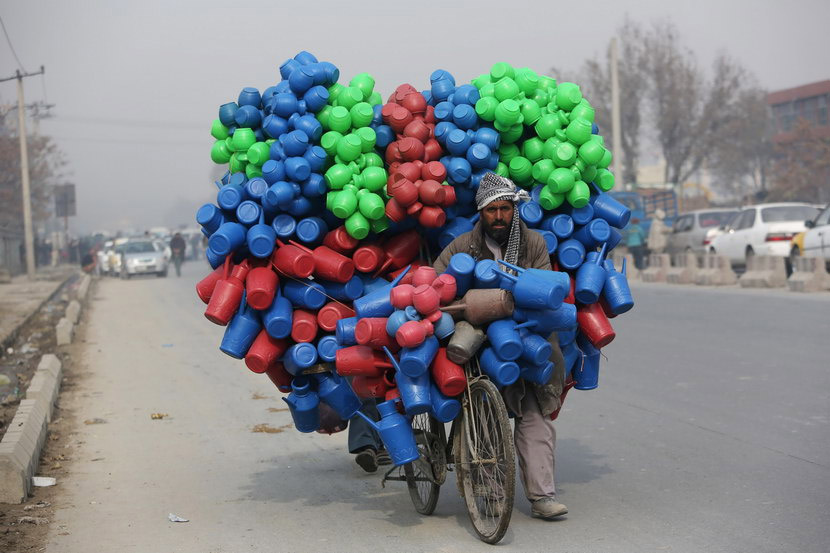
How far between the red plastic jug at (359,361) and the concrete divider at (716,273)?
19.2 metres

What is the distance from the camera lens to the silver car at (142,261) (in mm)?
42688

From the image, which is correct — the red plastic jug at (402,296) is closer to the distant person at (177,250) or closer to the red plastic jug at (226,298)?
the red plastic jug at (226,298)

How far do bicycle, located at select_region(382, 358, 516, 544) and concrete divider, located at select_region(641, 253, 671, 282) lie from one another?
21.9 metres

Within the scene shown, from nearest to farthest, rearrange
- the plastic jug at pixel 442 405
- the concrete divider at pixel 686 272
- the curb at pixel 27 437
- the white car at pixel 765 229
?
the plastic jug at pixel 442 405 → the curb at pixel 27 437 → the white car at pixel 765 229 → the concrete divider at pixel 686 272

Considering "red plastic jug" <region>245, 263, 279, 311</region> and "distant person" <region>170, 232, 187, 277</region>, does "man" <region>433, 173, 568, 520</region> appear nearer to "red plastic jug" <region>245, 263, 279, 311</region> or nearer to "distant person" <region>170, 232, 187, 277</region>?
"red plastic jug" <region>245, 263, 279, 311</region>

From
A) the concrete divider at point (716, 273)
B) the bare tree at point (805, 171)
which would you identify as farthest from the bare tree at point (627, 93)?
the concrete divider at point (716, 273)

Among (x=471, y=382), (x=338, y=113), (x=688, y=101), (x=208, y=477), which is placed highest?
(x=688, y=101)

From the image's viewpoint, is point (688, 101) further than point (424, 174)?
Yes

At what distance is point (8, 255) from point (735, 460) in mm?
47006

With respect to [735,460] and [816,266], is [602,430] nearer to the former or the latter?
[735,460]

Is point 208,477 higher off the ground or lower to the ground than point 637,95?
lower

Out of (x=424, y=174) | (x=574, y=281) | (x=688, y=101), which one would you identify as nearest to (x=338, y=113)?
(x=424, y=174)

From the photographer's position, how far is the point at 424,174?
568cm

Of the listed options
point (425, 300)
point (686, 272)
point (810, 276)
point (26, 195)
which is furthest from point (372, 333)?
point (26, 195)
